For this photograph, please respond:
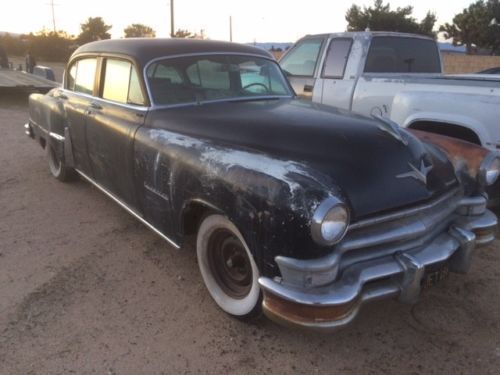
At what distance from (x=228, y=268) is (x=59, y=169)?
351 cm

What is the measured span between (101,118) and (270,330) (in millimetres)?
2352

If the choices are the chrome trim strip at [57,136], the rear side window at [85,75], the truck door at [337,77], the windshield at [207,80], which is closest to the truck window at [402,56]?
the truck door at [337,77]

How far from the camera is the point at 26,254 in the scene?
3.81 metres

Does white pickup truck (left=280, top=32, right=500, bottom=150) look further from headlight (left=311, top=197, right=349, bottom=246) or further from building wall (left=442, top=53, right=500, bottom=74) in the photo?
building wall (left=442, top=53, right=500, bottom=74)

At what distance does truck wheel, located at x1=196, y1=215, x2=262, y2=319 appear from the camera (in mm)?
2727

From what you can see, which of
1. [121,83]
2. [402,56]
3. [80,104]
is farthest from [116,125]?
[402,56]

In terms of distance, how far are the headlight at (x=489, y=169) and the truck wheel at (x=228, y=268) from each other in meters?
1.77

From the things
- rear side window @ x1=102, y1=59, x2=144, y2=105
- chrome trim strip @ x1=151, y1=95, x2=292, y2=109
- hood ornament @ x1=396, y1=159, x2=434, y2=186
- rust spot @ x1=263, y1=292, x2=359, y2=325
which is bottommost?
rust spot @ x1=263, y1=292, x2=359, y2=325

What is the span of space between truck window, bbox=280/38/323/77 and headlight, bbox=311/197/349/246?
4265 mm

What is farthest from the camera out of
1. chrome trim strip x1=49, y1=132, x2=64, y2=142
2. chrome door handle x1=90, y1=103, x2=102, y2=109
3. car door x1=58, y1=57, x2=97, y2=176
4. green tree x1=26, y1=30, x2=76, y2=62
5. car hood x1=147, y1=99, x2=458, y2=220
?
green tree x1=26, y1=30, x2=76, y2=62

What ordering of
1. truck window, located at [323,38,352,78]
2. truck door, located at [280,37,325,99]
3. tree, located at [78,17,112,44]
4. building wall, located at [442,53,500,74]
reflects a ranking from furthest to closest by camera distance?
1. tree, located at [78,17,112,44]
2. building wall, located at [442,53,500,74]
3. truck door, located at [280,37,325,99]
4. truck window, located at [323,38,352,78]

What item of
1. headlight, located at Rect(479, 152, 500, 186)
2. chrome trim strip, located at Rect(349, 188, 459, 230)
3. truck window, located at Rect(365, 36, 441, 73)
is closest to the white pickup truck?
truck window, located at Rect(365, 36, 441, 73)

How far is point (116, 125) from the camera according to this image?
3.76m

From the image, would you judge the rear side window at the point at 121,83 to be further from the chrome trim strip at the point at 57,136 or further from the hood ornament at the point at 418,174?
the hood ornament at the point at 418,174
